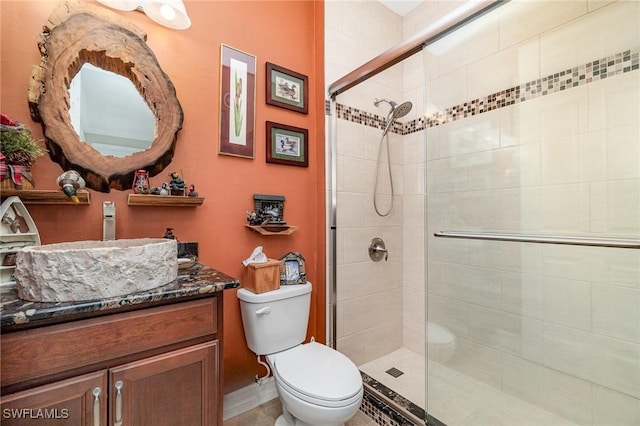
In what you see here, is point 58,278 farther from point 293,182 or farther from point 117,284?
point 293,182

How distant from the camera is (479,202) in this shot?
1.63 m

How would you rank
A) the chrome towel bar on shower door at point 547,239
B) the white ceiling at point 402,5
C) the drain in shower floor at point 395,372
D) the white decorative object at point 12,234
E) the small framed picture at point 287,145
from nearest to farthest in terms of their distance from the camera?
the white decorative object at point 12,234 < the chrome towel bar on shower door at point 547,239 < the small framed picture at point 287,145 < the drain in shower floor at point 395,372 < the white ceiling at point 402,5

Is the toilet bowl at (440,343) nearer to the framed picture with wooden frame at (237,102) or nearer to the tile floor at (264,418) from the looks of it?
the tile floor at (264,418)

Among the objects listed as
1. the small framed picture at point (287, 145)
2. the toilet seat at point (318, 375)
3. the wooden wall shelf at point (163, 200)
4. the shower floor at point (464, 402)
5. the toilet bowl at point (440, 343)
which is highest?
the small framed picture at point (287, 145)

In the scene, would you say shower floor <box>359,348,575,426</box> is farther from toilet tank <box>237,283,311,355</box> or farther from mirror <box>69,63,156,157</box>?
mirror <box>69,63,156,157</box>

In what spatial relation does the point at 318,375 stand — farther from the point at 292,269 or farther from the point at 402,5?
the point at 402,5

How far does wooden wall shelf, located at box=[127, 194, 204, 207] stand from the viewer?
1215mm

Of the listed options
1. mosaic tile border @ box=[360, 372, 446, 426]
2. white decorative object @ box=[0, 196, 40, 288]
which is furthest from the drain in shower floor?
white decorative object @ box=[0, 196, 40, 288]

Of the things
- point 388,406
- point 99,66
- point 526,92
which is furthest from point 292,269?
point 526,92

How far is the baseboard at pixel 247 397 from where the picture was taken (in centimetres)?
150

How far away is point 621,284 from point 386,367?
134 centimetres

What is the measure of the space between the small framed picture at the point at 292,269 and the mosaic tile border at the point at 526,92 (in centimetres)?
96

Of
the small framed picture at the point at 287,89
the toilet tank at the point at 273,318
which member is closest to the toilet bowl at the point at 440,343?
the toilet tank at the point at 273,318

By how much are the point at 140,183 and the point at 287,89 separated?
1018 millimetres
